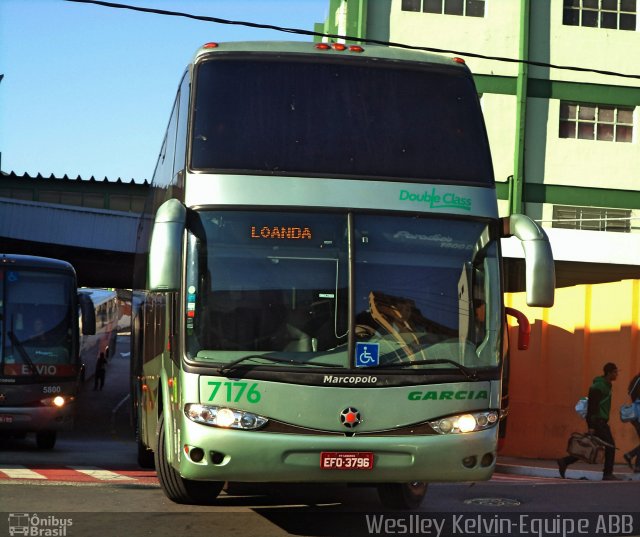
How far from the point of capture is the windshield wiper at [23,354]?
20734mm

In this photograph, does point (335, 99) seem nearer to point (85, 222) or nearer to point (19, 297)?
point (19, 297)

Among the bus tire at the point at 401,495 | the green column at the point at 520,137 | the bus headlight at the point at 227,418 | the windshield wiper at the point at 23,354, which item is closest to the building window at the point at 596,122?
the green column at the point at 520,137

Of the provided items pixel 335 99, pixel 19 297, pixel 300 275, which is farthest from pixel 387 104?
pixel 19 297

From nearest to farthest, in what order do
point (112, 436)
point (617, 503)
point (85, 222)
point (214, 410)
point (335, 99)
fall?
1. point (214, 410)
2. point (335, 99)
3. point (617, 503)
4. point (112, 436)
5. point (85, 222)

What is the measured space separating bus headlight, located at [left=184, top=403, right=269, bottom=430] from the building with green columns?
22693 mm

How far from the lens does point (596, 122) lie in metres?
32.5

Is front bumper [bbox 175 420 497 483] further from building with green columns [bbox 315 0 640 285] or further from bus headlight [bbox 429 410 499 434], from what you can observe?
building with green columns [bbox 315 0 640 285]

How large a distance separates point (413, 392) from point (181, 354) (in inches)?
74.1

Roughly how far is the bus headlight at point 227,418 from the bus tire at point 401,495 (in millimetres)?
2621

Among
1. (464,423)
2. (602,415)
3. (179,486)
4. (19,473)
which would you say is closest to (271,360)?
(464,423)

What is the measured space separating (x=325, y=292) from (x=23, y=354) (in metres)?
12.8

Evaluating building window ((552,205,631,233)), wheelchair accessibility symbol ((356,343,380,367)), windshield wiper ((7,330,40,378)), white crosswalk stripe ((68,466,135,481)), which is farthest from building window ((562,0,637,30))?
wheelchair accessibility symbol ((356,343,380,367))

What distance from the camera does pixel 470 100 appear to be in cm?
1018

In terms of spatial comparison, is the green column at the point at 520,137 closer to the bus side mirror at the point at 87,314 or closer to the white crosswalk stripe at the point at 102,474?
the bus side mirror at the point at 87,314
